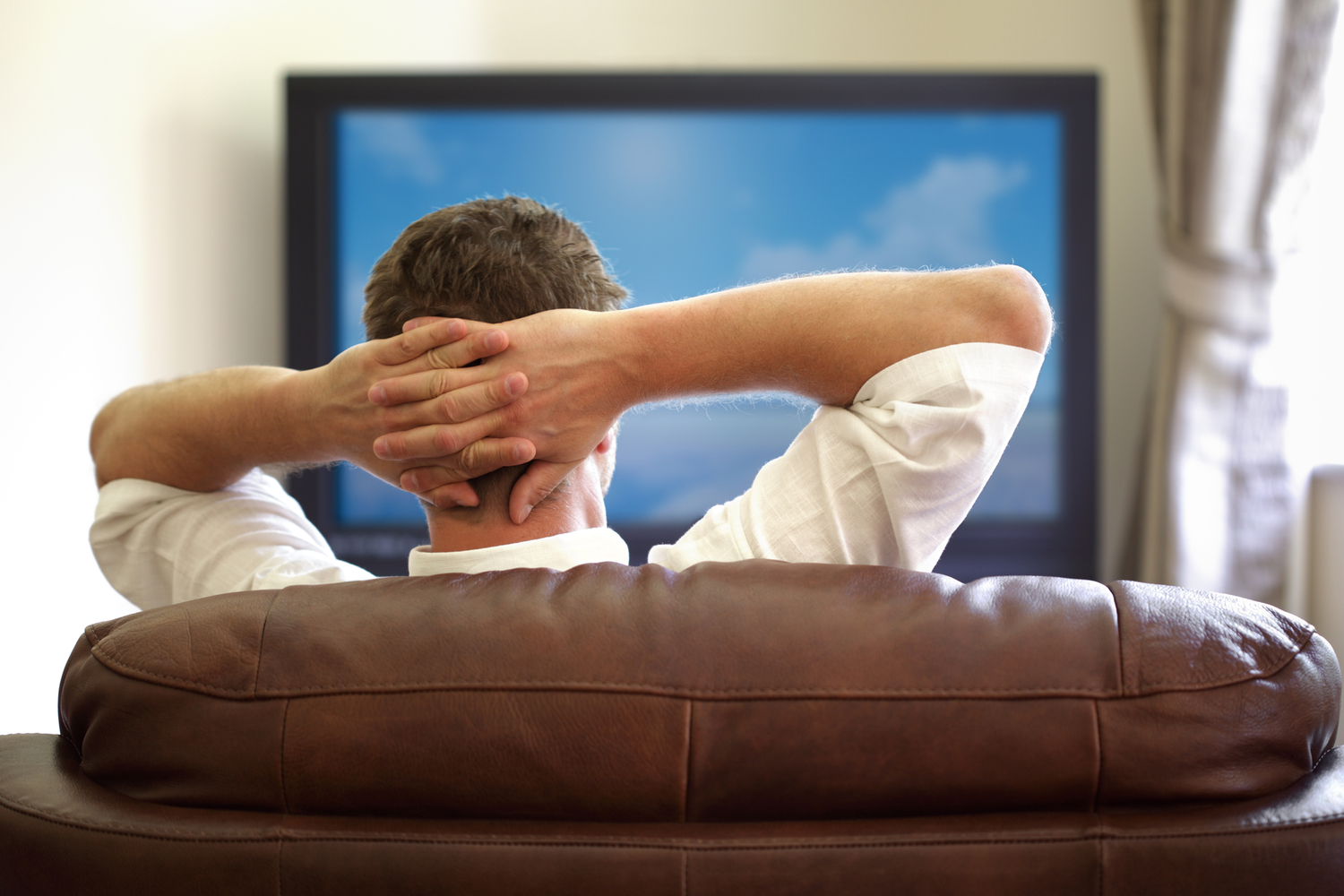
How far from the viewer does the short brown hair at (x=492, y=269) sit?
0.83 metres

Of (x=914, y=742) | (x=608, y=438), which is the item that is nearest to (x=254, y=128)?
(x=608, y=438)

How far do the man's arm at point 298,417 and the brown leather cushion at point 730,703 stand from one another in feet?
0.90

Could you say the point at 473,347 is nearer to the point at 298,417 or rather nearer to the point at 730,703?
the point at 298,417

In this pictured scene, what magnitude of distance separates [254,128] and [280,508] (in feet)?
6.06

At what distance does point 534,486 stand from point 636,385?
0.39ft

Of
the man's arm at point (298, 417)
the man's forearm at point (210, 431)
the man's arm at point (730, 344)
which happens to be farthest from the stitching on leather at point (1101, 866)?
the man's forearm at point (210, 431)

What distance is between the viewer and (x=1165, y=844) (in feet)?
1.72

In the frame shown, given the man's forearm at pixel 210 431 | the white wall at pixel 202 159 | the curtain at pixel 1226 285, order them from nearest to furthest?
the man's forearm at pixel 210 431 < the white wall at pixel 202 159 < the curtain at pixel 1226 285

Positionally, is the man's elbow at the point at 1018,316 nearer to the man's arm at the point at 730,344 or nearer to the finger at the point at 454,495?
the man's arm at the point at 730,344

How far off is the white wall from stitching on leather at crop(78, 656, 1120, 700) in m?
1.41

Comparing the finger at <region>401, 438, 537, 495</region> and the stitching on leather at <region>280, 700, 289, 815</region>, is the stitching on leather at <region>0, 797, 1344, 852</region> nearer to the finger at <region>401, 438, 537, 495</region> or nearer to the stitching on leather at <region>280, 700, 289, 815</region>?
the stitching on leather at <region>280, 700, 289, 815</region>

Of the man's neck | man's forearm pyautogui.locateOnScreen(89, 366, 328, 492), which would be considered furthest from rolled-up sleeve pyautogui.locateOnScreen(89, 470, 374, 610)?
the man's neck

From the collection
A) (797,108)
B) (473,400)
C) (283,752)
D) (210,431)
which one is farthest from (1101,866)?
(797,108)

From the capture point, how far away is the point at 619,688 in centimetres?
54
